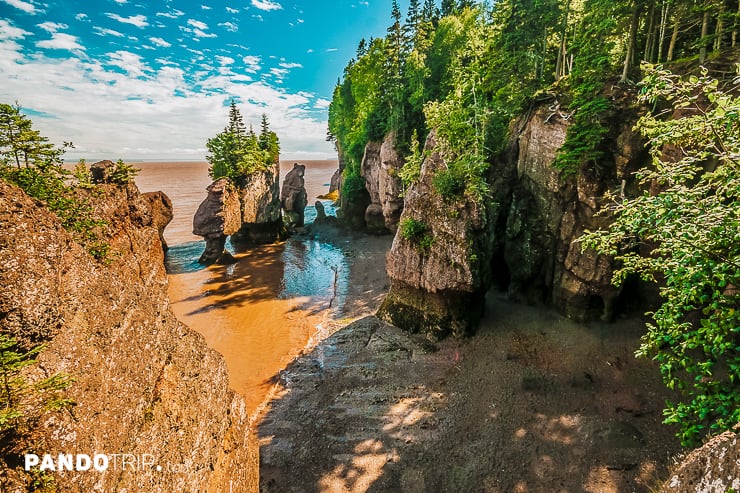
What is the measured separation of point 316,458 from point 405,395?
13.9ft

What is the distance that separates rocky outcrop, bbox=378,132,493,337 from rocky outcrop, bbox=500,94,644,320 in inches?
104

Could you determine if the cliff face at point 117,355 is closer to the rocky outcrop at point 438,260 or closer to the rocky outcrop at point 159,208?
the rocky outcrop at point 438,260

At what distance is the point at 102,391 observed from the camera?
4277mm

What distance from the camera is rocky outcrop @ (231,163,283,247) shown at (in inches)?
1318

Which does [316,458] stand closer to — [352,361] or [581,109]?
[352,361]

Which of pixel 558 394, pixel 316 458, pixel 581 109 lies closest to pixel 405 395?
pixel 316 458

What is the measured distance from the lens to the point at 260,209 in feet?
117

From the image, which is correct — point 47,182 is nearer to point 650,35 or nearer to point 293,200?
point 650,35

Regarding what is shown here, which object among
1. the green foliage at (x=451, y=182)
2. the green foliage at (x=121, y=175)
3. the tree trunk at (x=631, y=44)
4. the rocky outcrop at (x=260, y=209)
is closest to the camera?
the green foliage at (x=121, y=175)

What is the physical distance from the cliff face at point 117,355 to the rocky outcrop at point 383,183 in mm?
22634

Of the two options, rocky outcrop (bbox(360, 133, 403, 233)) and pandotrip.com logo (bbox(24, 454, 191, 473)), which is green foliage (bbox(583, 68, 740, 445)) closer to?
pandotrip.com logo (bbox(24, 454, 191, 473))

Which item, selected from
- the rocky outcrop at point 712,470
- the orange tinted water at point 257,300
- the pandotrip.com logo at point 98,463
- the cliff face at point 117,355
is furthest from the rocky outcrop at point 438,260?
the pandotrip.com logo at point 98,463

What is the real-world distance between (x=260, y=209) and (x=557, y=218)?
29829 mm

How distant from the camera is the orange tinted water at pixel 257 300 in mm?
15918
